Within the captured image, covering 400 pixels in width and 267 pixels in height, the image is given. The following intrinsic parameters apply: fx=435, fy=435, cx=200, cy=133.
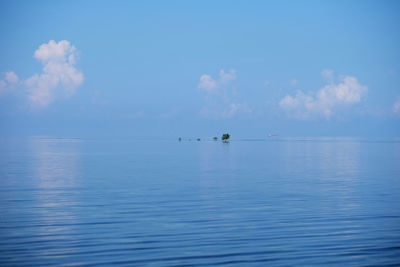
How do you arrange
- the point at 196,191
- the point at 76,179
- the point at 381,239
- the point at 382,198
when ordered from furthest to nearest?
1. the point at 76,179
2. the point at 196,191
3. the point at 382,198
4. the point at 381,239

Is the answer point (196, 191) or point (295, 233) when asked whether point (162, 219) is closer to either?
point (295, 233)

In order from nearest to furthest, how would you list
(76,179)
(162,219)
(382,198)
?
(162,219), (382,198), (76,179)

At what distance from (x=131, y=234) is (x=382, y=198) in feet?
68.0

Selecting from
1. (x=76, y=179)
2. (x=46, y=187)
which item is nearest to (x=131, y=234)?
(x=46, y=187)

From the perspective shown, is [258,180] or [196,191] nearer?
[196,191]

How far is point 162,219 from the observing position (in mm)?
23438

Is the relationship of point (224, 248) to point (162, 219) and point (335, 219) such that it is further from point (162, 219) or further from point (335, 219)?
point (335, 219)

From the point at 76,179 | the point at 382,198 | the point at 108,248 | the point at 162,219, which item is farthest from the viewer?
the point at 76,179

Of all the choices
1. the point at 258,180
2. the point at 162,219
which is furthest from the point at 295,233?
the point at 258,180

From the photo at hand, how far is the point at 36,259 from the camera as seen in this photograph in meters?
15.8

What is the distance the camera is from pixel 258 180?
4378 cm

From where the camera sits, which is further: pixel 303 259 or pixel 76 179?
pixel 76 179

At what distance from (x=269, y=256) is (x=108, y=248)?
250 inches

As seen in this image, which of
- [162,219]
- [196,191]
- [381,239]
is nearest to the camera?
[381,239]
